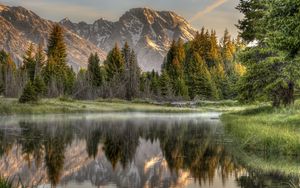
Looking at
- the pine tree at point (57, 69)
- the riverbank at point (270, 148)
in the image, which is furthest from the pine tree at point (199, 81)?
the riverbank at point (270, 148)

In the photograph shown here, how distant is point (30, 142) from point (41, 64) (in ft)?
287

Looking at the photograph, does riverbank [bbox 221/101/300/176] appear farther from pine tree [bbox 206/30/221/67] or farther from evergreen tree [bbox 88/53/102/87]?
pine tree [bbox 206/30/221/67]

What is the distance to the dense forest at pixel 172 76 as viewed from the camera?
36531 mm

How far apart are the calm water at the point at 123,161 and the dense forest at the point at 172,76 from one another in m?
10.3

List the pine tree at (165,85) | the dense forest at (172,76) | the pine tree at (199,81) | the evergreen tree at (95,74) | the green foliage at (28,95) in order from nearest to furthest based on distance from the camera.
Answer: the dense forest at (172,76) < the green foliage at (28,95) < the pine tree at (165,85) < the pine tree at (199,81) < the evergreen tree at (95,74)

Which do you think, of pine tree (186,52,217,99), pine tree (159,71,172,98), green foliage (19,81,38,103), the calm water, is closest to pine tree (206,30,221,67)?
pine tree (186,52,217,99)

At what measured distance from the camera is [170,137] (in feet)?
93.6

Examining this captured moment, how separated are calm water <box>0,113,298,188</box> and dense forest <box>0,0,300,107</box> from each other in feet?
33.9

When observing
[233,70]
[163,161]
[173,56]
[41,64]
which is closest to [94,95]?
[41,64]

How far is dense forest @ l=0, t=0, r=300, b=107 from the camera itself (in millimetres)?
36531

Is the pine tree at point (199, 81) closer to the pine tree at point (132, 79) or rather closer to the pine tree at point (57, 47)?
the pine tree at point (132, 79)

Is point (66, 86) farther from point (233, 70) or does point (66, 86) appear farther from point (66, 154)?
point (66, 154)

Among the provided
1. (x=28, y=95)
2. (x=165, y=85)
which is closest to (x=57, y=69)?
(x=165, y=85)

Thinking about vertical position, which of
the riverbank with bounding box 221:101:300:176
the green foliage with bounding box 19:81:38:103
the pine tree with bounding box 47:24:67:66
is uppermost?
the pine tree with bounding box 47:24:67:66
